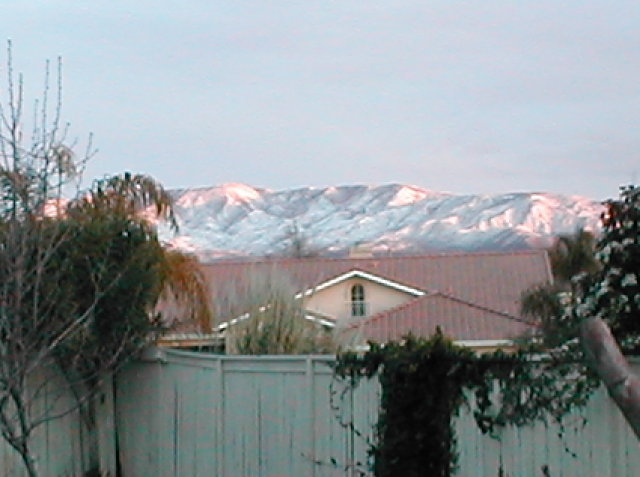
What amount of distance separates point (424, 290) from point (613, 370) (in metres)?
31.6

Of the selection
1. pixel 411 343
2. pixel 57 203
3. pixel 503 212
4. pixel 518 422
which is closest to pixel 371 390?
pixel 411 343

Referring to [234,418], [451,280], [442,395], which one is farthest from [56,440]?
[451,280]

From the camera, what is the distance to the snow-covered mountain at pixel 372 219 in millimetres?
66875

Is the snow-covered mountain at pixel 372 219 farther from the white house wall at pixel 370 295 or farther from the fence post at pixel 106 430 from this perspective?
the fence post at pixel 106 430

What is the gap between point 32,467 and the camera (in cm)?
951

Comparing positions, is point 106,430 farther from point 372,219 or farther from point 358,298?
point 372,219

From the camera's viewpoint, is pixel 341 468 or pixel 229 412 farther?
pixel 229 412

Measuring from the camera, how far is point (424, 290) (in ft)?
120

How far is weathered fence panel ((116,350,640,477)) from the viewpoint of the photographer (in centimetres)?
815

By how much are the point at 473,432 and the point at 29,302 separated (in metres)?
4.28

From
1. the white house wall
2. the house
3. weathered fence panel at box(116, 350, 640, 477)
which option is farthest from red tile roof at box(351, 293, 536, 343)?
weathered fence panel at box(116, 350, 640, 477)

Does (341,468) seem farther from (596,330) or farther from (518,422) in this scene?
(596,330)


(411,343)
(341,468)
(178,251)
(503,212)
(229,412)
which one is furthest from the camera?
(503,212)

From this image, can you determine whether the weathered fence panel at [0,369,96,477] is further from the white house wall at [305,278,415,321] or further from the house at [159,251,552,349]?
the white house wall at [305,278,415,321]
